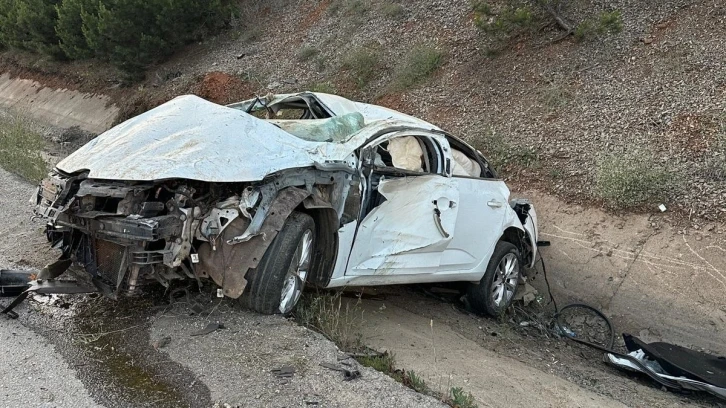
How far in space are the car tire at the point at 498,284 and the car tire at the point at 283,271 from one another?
2.64m

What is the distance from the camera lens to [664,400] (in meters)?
5.36

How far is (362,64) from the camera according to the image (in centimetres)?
1516

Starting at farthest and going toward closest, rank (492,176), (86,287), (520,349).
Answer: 1. (492,176)
2. (520,349)
3. (86,287)

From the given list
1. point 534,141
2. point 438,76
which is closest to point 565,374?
point 534,141

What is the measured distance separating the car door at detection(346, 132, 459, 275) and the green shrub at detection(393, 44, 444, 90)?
8114 mm

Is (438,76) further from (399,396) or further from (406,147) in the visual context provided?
(399,396)

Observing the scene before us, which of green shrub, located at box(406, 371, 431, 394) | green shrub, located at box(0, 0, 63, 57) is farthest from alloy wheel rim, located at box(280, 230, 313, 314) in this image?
green shrub, located at box(0, 0, 63, 57)

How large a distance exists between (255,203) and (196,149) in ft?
1.77

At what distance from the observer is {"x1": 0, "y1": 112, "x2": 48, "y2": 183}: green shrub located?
938cm

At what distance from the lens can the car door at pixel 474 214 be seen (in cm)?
608

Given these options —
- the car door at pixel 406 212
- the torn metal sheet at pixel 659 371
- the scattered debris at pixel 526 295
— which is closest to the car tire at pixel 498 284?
the scattered debris at pixel 526 295

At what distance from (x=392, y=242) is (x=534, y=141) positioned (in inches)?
235

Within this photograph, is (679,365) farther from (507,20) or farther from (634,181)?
(507,20)

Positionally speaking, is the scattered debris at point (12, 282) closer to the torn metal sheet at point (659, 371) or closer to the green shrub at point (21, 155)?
the green shrub at point (21, 155)
